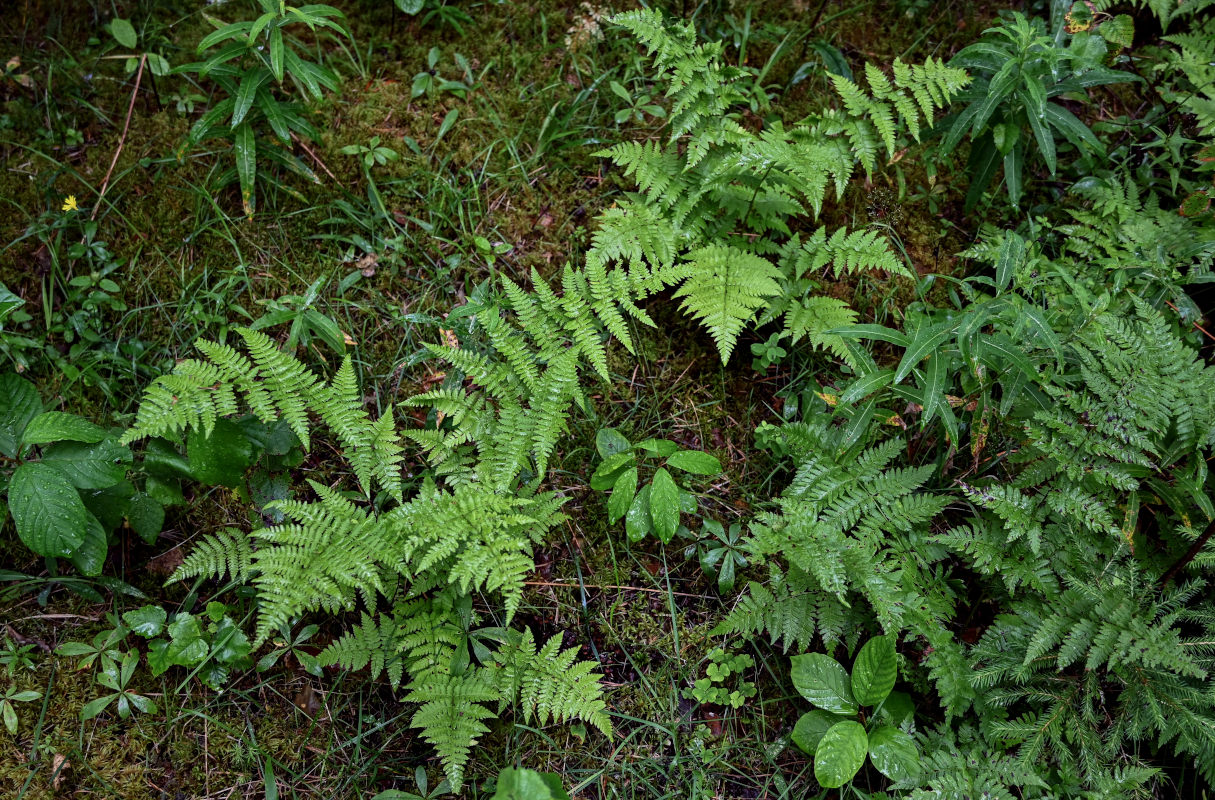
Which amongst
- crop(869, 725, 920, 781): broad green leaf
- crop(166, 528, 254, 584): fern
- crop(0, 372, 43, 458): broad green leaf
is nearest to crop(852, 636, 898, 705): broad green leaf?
crop(869, 725, 920, 781): broad green leaf

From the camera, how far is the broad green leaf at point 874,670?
3104 millimetres

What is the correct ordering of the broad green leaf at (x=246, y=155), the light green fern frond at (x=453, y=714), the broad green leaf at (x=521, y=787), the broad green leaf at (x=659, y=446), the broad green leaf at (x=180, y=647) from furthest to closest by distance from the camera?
the broad green leaf at (x=246, y=155), the broad green leaf at (x=659, y=446), the broad green leaf at (x=180, y=647), the light green fern frond at (x=453, y=714), the broad green leaf at (x=521, y=787)

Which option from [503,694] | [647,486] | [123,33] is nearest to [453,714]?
[503,694]

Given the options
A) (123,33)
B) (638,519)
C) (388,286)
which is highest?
(123,33)

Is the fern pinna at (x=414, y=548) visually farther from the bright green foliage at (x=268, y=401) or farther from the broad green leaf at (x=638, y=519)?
the broad green leaf at (x=638, y=519)

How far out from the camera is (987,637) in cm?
316

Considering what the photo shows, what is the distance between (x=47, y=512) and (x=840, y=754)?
333cm

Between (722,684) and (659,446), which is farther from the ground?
(659,446)

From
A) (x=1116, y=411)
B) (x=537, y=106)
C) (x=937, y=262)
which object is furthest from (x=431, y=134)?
(x=1116, y=411)

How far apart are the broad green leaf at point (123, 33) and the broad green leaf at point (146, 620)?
313cm

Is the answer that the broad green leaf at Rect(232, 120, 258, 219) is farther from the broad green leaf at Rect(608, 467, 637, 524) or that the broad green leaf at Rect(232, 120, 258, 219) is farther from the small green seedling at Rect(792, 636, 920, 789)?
the small green seedling at Rect(792, 636, 920, 789)

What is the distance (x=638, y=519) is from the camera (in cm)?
340

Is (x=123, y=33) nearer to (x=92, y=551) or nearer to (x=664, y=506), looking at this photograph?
(x=92, y=551)

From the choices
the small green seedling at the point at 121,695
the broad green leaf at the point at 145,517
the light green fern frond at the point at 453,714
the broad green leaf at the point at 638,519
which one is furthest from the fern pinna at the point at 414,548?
the small green seedling at the point at 121,695
